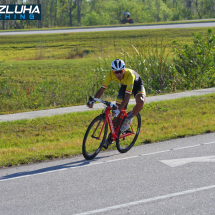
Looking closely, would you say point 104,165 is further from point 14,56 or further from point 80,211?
point 14,56

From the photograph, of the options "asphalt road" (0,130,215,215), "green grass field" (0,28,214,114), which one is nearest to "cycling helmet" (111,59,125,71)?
"asphalt road" (0,130,215,215)

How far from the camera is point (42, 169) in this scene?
22.6 ft

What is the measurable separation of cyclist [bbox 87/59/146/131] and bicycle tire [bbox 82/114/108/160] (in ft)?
1.19

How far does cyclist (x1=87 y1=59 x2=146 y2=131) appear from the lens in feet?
22.9

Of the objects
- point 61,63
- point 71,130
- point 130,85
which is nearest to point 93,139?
point 130,85

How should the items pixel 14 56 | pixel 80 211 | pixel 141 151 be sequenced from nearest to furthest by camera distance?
pixel 80 211 → pixel 141 151 → pixel 14 56

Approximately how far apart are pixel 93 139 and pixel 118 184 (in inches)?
58.9

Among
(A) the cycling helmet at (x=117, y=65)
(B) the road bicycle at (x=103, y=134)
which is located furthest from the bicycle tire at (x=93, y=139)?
(A) the cycling helmet at (x=117, y=65)

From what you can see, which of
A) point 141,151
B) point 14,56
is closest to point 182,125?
point 141,151

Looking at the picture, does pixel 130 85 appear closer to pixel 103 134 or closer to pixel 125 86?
pixel 125 86

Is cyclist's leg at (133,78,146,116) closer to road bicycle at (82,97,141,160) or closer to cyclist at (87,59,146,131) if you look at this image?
cyclist at (87,59,146,131)

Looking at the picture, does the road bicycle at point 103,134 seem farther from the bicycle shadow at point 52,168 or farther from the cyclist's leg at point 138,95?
the cyclist's leg at point 138,95

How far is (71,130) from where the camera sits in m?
10.2

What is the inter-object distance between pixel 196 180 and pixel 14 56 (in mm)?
25159
